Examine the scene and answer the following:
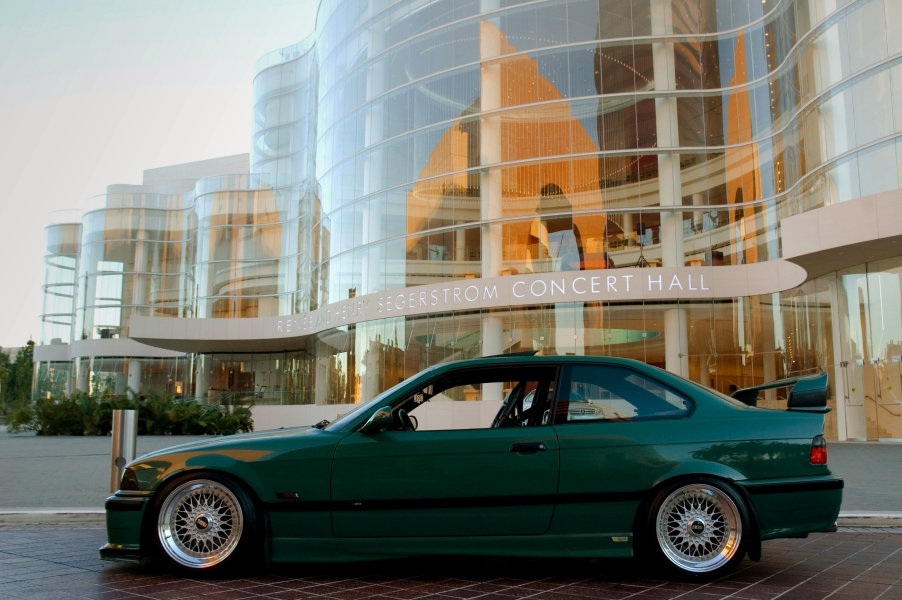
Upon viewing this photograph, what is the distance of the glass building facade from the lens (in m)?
A: 21.5

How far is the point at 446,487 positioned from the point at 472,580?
634mm

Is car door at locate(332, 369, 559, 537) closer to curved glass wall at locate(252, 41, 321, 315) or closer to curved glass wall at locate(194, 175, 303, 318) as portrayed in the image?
curved glass wall at locate(252, 41, 321, 315)

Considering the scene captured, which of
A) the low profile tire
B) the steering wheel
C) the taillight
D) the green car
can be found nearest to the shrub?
the green car

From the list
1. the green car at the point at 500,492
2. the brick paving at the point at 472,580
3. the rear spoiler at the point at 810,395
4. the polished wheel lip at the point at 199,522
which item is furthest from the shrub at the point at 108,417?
the rear spoiler at the point at 810,395

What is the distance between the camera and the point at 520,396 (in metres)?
5.60

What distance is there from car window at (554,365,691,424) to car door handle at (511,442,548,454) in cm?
25

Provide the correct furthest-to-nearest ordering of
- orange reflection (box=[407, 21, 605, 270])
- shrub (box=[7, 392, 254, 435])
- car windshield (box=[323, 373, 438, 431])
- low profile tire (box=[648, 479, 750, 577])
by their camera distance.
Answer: orange reflection (box=[407, 21, 605, 270])
shrub (box=[7, 392, 254, 435])
car windshield (box=[323, 373, 438, 431])
low profile tire (box=[648, 479, 750, 577])

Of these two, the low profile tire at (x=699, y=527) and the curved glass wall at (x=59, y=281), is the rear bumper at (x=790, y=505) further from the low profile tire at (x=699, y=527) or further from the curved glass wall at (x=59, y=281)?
the curved glass wall at (x=59, y=281)

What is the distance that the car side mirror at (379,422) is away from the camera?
5.19m

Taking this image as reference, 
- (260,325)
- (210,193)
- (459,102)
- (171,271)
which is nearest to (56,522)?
(459,102)

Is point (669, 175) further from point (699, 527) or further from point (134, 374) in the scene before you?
point (134, 374)

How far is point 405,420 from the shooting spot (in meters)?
5.52

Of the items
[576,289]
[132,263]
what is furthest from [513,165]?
[132,263]

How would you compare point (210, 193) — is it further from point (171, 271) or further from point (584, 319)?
point (584, 319)
